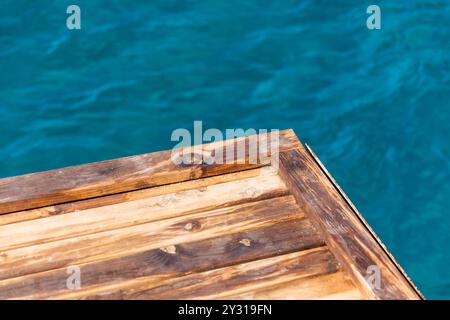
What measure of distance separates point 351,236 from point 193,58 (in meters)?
3.63

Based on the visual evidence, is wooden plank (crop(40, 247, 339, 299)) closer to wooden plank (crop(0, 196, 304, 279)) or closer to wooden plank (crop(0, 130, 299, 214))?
wooden plank (crop(0, 196, 304, 279))

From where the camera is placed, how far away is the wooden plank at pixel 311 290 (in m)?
2.73

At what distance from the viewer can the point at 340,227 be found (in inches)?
118

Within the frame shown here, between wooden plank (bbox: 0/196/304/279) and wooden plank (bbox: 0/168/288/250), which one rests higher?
wooden plank (bbox: 0/168/288/250)

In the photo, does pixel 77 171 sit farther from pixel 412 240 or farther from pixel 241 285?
pixel 412 240

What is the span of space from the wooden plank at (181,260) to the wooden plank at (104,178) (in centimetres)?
43

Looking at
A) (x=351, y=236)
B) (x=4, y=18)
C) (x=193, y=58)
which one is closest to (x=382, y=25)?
(x=193, y=58)

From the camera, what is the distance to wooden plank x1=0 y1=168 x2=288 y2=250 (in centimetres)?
308

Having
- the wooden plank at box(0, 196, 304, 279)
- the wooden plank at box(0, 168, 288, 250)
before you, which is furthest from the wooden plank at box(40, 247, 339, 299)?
the wooden plank at box(0, 168, 288, 250)

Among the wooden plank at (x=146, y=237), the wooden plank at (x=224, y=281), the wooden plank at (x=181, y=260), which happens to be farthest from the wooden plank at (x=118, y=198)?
the wooden plank at (x=224, y=281)

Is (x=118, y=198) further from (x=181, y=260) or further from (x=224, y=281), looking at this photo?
(x=224, y=281)

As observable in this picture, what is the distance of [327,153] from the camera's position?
18.6 feet

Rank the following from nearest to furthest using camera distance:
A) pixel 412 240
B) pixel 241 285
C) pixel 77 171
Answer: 1. pixel 241 285
2. pixel 77 171
3. pixel 412 240

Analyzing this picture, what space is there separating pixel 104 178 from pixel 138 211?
240 millimetres
